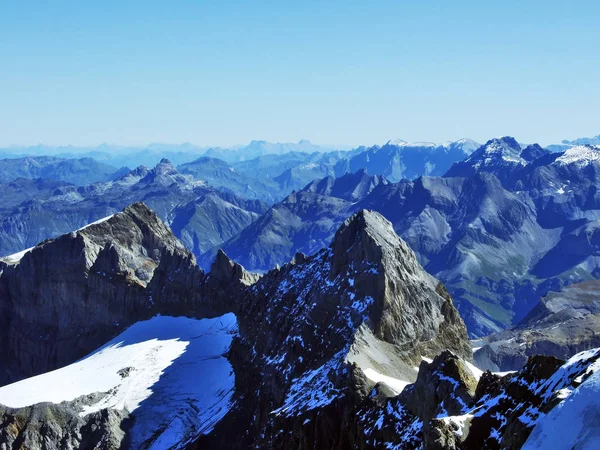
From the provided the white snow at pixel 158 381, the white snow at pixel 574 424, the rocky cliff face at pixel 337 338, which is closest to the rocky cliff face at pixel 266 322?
the rocky cliff face at pixel 337 338

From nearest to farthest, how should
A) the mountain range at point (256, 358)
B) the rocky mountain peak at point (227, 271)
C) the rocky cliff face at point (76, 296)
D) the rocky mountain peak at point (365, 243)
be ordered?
the mountain range at point (256, 358) < the rocky mountain peak at point (365, 243) < the rocky mountain peak at point (227, 271) < the rocky cliff face at point (76, 296)

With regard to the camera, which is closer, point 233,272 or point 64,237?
point 233,272

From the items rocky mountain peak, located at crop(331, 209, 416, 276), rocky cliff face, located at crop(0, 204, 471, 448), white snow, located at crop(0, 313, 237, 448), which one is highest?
rocky mountain peak, located at crop(331, 209, 416, 276)

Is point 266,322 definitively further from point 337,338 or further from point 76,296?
point 76,296

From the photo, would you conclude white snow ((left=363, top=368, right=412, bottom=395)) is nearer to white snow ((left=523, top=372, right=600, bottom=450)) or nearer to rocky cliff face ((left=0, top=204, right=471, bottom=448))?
rocky cliff face ((left=0, top=204, right=471, bottom=448))

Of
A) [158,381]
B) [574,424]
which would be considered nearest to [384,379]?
[574,424]

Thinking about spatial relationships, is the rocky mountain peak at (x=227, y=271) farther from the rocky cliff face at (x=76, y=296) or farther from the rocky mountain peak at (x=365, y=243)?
the rocky mountain peak at (x=365, y=243)

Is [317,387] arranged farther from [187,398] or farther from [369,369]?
[187,398]

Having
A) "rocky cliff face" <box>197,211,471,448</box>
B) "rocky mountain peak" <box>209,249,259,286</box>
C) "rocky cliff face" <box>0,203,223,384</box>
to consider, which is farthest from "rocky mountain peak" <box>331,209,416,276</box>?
"rocky cliff face" <box>0,203,223,384</box>

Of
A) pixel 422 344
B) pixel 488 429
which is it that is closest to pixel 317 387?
pixel 422 344
